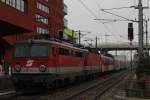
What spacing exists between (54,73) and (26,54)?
1.96m

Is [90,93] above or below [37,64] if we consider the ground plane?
below

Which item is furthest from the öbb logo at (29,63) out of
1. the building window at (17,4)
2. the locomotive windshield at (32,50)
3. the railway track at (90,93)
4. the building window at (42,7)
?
the building window at (42,7)

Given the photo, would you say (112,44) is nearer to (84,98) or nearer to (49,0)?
(49,0)

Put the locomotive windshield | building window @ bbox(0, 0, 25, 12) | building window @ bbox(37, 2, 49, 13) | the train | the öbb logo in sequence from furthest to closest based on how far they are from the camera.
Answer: building window @ bbox(37, 2, 49, 13) < building window @ bbox(0, 0, 25, 12) < the locomotive windshield < the öbb logo < the train

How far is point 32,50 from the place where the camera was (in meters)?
24.9

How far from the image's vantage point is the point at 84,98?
876 inches

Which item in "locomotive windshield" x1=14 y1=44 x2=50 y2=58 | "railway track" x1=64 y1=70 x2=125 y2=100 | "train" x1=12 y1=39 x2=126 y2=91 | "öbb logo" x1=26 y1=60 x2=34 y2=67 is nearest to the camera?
"railway track" x1=64 y1=70 x2=125 y2=100

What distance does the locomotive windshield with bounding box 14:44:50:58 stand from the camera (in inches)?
973

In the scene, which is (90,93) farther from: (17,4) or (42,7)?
(42,7)

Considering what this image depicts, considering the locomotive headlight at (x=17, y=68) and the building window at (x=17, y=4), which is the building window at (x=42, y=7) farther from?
the locomotive headlight at (x=17, y=68)

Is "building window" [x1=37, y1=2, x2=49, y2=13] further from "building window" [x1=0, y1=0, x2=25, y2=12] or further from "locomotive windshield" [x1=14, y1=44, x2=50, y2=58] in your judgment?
"locomotive windshield" [x1=14, y1=44, x2=50, y2=58]

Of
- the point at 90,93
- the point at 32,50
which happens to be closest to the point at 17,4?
the point at 32,50

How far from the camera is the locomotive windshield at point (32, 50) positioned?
2470cm

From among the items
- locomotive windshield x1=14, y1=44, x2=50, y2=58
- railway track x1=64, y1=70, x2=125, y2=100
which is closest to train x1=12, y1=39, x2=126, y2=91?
locomotive windshield x1=14, y1=44, x2=50, y2=58
